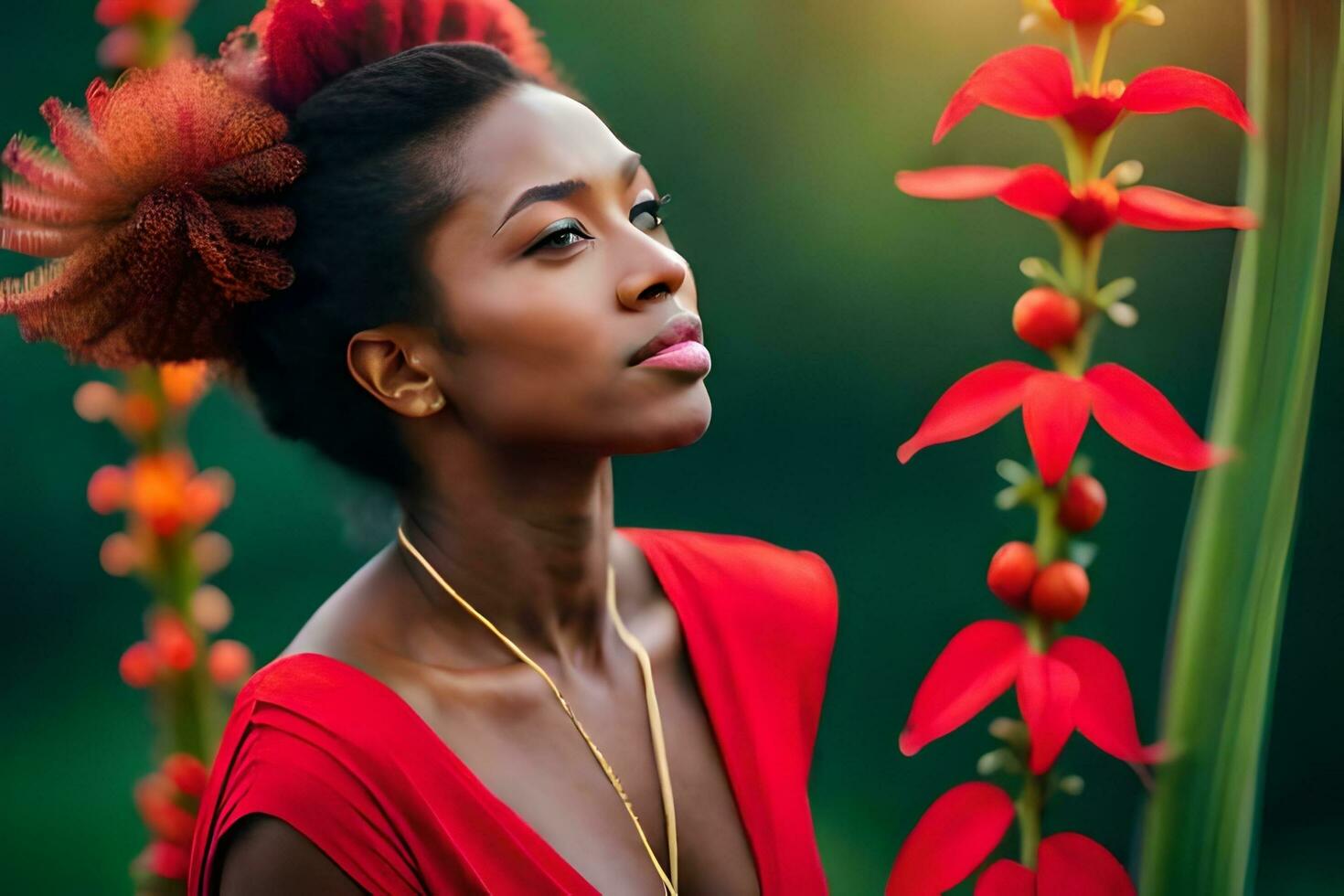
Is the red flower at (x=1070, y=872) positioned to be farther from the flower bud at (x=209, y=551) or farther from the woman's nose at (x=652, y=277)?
the flower bud at (x=209, y=551)

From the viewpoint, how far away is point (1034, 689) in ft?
2.36

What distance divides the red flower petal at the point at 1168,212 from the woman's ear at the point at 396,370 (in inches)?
14.6

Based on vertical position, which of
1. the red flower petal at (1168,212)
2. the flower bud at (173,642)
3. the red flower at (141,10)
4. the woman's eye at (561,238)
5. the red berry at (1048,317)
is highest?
the red flower at (141,10)

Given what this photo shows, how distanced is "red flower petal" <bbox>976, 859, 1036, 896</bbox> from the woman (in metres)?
0.10

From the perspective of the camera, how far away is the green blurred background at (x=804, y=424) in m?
0.88

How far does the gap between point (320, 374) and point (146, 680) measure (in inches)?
11.5

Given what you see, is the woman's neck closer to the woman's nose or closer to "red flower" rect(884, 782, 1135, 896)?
the woman's nose

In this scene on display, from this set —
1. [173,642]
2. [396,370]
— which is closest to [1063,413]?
[396,370]

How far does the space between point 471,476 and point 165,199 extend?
208mm

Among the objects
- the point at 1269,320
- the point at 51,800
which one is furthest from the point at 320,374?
the point at 1269,320

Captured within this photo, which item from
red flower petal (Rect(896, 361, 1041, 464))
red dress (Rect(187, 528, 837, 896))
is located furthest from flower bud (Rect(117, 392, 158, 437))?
red flower petal (Rect(896, 361, 1041, 464))

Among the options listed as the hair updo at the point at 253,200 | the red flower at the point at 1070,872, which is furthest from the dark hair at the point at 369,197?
the red flower at the point at 1070,872

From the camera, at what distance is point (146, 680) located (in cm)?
88

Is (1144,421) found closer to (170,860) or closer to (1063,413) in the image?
(1063,413)
